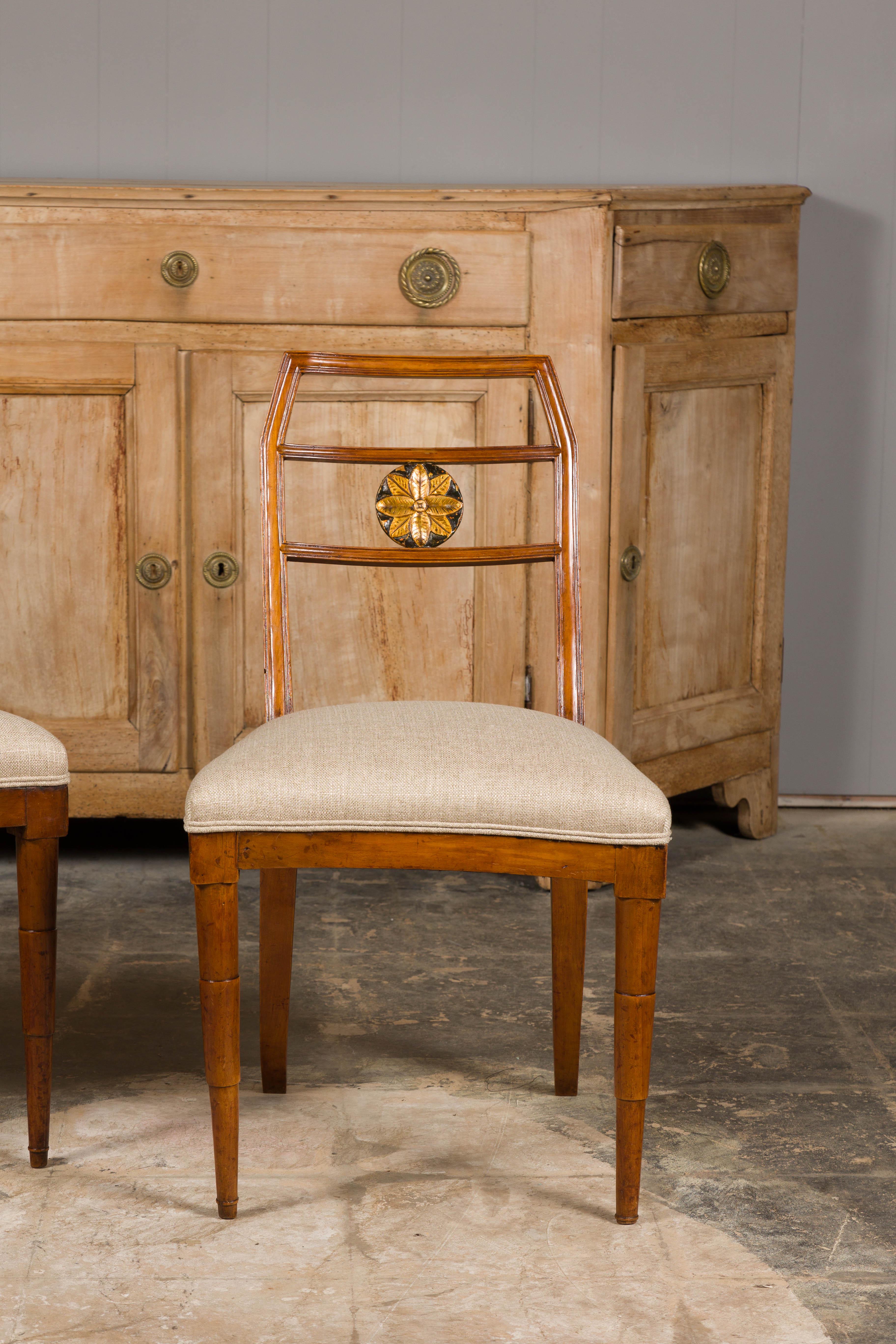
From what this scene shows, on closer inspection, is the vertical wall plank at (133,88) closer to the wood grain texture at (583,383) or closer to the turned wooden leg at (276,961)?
the wood grain texture at (583,383)

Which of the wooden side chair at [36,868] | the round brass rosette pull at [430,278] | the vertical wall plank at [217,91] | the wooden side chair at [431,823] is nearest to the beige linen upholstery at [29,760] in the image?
the wooden side chair at [36,868]

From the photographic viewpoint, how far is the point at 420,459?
64.8 inches

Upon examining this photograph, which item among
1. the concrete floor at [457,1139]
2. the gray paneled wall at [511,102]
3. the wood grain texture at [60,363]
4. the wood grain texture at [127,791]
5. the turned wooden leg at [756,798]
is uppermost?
the gray paneled wall at [511,102]

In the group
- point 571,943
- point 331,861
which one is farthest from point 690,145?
point 331,861

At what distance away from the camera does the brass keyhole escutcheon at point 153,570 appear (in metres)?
2.35

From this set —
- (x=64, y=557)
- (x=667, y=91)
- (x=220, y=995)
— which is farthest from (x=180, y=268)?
(x=220, y=995)

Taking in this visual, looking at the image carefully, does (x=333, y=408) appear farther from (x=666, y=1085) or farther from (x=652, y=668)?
(x=666, y=1085)

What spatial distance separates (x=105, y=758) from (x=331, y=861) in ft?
3.74

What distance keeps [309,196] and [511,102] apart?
733mm

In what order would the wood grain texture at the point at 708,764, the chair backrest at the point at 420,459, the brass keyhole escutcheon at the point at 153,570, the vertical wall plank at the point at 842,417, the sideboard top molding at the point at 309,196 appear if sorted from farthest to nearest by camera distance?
the vertical wall plank at the point at 842,417
the wood grain texture at the point at 708,764
the brass keyhole escutcheon at the point at 153,570
the sideboard top molding at the point at 309,196
the chair backrest at the point at 420,459

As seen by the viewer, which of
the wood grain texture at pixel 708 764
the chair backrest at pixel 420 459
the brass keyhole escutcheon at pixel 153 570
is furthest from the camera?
the wood grain texture at pixel 708 764

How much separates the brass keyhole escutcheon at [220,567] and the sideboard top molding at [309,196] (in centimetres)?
53

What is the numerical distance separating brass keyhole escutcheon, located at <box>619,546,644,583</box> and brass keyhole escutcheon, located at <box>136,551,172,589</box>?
0.71m

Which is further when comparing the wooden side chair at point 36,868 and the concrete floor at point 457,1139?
the wooden side chair at point 36,868
